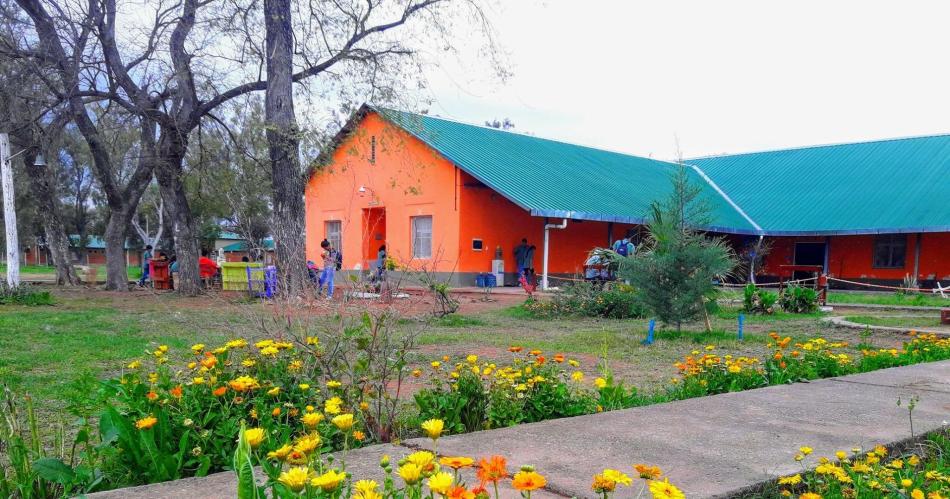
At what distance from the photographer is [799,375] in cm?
488

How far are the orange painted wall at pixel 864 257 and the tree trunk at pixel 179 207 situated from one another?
21.7 meters

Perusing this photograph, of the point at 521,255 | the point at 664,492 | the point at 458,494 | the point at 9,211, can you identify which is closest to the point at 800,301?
the point at 521,255

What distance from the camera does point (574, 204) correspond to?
72.7ft

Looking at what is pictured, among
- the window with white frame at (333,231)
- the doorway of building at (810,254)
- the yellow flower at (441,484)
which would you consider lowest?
the yellow flower at (441,484)

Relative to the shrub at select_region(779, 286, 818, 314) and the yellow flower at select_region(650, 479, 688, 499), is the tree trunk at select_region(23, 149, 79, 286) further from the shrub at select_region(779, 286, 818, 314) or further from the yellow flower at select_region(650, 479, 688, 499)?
the yellow flower at select_region(650, 479, 688, 499)

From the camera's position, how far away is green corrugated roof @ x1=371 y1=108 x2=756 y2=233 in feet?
70.3

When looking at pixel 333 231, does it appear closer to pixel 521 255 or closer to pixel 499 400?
pixel 521 255

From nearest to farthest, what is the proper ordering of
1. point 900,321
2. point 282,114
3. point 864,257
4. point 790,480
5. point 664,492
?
point 664,492 < point 790,480 < point 900,321 < point 282,114 < point 864,257

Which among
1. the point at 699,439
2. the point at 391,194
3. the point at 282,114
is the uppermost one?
the point at 282,114

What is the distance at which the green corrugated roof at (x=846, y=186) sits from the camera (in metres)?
23.7

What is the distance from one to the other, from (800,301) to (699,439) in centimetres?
1267

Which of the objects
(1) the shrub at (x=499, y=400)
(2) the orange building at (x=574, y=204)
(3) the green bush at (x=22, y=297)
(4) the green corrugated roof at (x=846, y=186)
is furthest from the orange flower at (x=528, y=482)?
(4) the green corrugated roof at (x=846, y=186)

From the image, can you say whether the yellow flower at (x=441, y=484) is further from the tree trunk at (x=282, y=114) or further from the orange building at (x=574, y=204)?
the orange building at (x=574, y=204)

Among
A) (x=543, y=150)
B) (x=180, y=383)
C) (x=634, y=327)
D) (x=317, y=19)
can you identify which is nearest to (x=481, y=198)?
(x=543, y=150)
